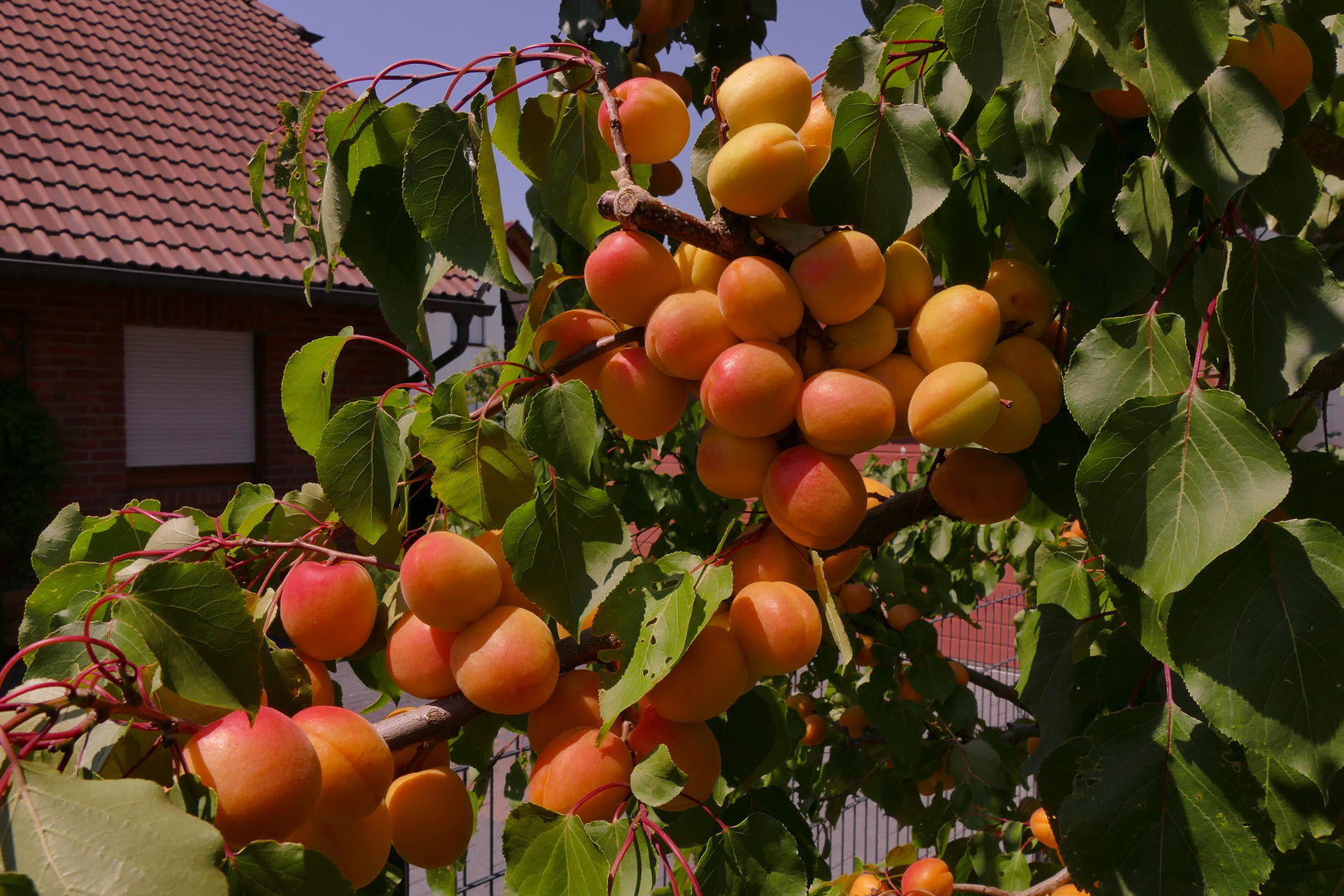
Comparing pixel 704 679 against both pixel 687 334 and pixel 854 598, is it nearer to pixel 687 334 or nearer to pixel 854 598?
pixel 687 334

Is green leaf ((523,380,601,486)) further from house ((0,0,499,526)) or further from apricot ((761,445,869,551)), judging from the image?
house ((0,0,499,526))

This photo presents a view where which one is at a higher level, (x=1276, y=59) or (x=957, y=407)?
(x=1276, y=59)

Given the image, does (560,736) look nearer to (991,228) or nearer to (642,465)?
(991,228)

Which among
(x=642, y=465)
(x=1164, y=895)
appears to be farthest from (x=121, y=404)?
(x=1164, y=895)

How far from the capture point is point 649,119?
836 mm

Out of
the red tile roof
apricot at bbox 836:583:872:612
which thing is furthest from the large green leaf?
the red tile roof

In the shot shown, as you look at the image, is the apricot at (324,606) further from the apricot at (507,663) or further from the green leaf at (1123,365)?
the green leaf at (1123,365)

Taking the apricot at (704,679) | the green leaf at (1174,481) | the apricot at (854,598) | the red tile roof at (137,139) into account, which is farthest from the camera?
the red tile roof at (137,139)

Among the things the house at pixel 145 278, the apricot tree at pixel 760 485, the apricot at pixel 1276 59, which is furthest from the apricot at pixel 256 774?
the house at pixel 145 278

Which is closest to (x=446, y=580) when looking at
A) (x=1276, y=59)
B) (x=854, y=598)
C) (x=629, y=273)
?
(x=629, y=273)

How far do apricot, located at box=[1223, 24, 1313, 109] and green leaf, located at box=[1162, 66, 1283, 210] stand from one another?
5cm

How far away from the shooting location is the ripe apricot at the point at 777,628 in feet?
2.26

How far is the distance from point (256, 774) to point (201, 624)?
110 millimetres

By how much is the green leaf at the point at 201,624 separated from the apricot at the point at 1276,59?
867 mm
